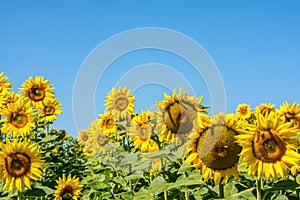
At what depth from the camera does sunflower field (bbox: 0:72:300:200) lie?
3553 millimetres

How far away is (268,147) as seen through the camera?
357 centimetres

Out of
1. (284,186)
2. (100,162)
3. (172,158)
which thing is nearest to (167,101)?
(172,158)

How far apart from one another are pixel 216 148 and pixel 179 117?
4.33 ft

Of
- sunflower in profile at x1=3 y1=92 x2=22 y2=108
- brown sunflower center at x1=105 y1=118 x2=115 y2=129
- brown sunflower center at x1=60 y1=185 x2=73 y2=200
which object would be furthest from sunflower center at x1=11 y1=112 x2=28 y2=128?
brown sunflower center at x1=105 y1=118 x2=115 y2=129

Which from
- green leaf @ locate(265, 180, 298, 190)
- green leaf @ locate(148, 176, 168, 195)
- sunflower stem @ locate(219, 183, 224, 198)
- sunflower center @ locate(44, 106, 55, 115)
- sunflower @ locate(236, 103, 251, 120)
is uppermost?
sunflower @ locate(236, 103, 251, 120)

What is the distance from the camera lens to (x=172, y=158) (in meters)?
4.34

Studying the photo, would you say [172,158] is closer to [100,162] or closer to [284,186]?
[284,186]

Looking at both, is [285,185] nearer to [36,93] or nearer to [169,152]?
[169,152]

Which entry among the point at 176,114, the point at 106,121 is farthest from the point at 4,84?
the point at 176,114

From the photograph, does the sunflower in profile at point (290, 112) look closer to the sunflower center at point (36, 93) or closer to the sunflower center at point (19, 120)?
the sunflower center at point (19, 120)

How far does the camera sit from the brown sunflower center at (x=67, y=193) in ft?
24.3

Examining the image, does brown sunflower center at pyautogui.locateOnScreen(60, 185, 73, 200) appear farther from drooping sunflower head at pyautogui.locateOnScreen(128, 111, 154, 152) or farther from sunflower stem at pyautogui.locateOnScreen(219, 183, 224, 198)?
sunflower stem at pyautogui.locateOnScreen(219, 183, 224, 198)

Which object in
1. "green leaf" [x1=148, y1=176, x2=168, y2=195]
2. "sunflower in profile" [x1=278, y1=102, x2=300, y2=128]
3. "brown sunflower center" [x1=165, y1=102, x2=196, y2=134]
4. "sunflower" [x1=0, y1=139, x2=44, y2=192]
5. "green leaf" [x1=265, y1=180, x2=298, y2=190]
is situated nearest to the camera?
"green leaf" [x1=265, y1=180, x2=298, y2=190]

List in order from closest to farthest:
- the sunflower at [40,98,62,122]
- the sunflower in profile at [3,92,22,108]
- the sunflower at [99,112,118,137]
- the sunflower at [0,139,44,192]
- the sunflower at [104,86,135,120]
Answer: the sunflower at [0,139,44,192], the sunflower at [104,86,135,120], the sunflower in profile at [3,92,22,108], the sunflower at [99,112,118,137], the sunflower at [40,98,62,122]
